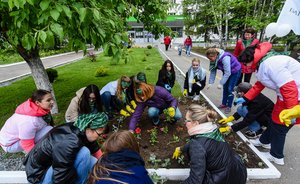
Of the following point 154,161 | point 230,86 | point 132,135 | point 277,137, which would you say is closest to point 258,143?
point 277,137

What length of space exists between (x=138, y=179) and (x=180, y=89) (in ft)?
19.1

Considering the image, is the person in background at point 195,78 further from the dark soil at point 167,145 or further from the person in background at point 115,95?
the person in background at point 115,95

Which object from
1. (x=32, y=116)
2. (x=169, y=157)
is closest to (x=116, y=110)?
(x=169, y=157)

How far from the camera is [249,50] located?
295cm

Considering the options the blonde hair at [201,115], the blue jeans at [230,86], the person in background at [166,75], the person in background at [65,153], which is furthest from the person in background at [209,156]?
the person in background at [166,75]

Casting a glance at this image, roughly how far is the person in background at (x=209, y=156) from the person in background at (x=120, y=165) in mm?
584

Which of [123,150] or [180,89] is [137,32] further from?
[123,150]

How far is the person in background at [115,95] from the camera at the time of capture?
4.29 m

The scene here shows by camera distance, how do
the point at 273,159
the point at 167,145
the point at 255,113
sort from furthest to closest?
1. the point at 167,145
2. the point at 255,113
3. the point at 273,159

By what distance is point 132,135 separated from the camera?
1.85 m

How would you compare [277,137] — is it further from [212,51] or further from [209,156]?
[212,51]

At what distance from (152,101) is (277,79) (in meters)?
2.08

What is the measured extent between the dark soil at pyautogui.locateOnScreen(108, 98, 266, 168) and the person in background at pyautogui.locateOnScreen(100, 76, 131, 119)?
0.40 meters

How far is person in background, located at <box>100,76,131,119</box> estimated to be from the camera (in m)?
4.29
